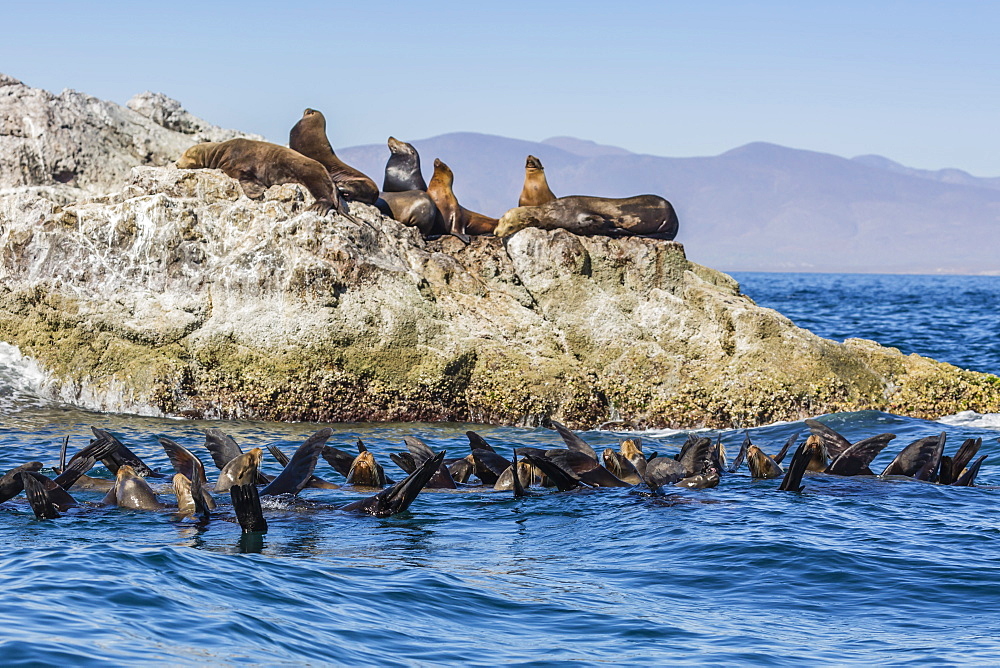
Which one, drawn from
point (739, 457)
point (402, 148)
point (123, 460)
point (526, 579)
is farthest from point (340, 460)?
point (402, 148)

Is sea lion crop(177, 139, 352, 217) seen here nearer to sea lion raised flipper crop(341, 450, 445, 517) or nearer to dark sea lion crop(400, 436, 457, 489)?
dark sea lion crop(400, 436, 457, 489)

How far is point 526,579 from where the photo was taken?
6875 millimetres

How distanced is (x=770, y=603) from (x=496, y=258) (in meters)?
8.98

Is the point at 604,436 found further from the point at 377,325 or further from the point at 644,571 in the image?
the point at 644,571

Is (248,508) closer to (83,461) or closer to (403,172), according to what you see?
(83,461)

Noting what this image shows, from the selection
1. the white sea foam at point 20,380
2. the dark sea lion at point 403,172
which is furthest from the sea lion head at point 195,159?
the white sea foam at point 20,380

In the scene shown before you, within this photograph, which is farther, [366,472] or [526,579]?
[366,472]

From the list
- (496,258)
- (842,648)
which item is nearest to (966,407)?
(496,258)

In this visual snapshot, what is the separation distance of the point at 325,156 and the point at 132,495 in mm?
9081

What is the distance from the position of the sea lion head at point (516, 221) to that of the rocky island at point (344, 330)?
44.5 inches

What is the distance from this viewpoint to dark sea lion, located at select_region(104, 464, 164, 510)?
317 inches

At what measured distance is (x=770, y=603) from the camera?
6645mm

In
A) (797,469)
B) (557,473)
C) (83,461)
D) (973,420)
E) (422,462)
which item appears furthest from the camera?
(973,420)

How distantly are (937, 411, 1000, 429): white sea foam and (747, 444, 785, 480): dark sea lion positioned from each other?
14.5ft
